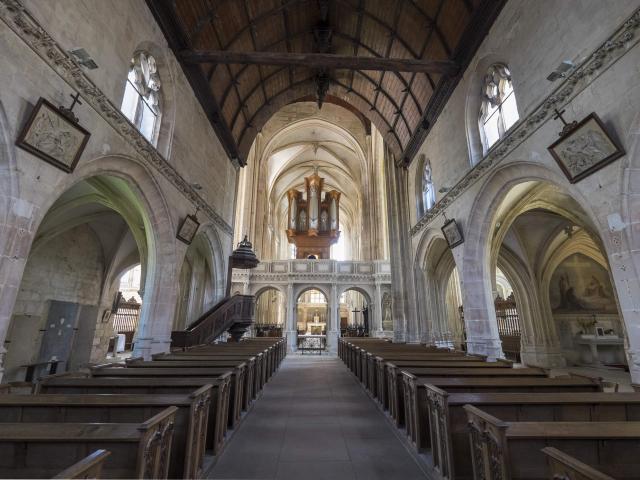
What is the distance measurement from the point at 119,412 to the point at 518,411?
9.34 ft

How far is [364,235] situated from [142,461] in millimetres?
21186

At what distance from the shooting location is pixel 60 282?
876cm

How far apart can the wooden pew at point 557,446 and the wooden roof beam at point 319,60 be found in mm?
7535

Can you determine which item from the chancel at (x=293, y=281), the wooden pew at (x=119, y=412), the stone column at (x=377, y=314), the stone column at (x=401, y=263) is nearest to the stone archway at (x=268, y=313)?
the chancel at (x=293, y=281)

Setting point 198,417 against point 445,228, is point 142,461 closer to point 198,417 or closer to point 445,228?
point 198,417

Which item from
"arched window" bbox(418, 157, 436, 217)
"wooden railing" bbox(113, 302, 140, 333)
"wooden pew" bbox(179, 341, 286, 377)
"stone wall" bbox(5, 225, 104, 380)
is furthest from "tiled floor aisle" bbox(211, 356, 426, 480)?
"wooden railing" bbox(113, 302, 140, 333)

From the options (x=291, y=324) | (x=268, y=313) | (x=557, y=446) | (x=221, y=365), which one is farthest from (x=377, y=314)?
(x=557, y=446)

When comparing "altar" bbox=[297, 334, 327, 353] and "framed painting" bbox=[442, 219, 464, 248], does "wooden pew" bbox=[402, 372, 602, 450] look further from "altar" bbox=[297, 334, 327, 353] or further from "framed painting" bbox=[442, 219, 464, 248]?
"altar" bbox=[297, 334, 327, 353]

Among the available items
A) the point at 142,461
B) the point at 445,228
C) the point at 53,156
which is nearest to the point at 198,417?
the point at 142,461

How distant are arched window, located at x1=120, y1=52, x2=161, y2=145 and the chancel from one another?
1.7 inches

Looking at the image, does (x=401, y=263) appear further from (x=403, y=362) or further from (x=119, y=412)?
(x=119, y=412)

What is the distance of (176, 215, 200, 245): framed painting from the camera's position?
282 inches

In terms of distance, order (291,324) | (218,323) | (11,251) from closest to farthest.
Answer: (11,251) < (218,323) < (291,324)

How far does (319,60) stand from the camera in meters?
7.51
